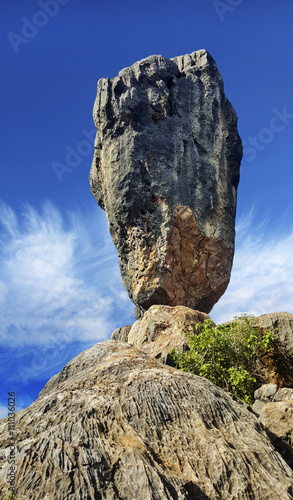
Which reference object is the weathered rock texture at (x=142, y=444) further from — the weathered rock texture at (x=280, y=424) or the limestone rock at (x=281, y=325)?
the limestone rock at (x=281, y=325)

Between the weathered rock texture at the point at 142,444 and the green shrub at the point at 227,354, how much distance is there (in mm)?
4569

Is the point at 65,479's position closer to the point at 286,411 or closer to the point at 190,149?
the point at 286,411

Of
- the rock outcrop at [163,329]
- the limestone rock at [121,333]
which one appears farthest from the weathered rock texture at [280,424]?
the limestone rock at [121,333]

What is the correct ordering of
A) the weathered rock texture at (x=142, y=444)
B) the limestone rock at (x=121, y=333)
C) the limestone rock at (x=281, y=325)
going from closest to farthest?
the weathered rock texture at (x=142, y=444) < the limestone rock at (x=281, y=325) < the limestone rock at (x=121, y=333)


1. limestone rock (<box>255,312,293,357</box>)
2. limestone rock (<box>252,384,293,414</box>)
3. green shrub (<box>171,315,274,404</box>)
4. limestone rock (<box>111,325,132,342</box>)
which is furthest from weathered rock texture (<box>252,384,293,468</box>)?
limestone rock (<box>111,325,132,342</box>)

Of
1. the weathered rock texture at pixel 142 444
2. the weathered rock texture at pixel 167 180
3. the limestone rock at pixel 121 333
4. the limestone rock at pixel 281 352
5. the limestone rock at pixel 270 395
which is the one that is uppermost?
the weathered rock texture at pixel 167 180

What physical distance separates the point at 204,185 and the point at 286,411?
48.1 ft

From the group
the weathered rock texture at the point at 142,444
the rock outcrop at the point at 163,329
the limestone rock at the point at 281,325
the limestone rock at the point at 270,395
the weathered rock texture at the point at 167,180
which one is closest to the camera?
the weathered rock texture at the point at 142,444

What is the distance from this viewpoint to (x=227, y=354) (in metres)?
12.7

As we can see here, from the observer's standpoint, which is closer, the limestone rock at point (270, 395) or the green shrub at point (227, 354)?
the limestone rock at point (270, 395)

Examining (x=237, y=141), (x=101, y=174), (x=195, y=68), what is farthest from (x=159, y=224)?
(x=195, y=68)

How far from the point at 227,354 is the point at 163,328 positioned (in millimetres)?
4072

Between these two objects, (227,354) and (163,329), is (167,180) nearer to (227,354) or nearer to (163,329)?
(163,329)

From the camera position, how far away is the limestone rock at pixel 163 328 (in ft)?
A: 49.0
